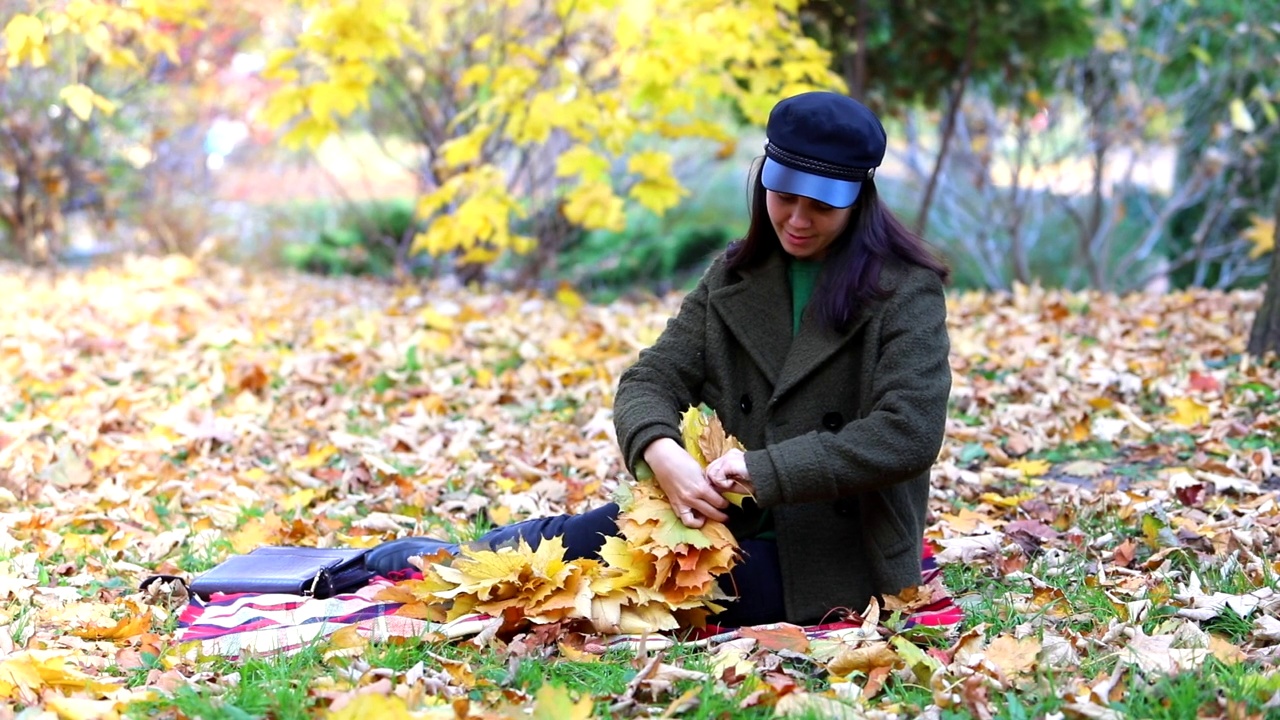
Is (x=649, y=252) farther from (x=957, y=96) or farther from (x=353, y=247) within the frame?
(x=957, y=96)

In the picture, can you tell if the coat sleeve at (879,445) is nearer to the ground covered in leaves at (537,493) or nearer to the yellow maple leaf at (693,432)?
the yellow maple leaf at (693,432)

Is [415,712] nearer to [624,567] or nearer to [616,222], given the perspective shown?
[624,567]

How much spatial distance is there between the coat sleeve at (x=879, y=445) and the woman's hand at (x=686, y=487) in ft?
0.38

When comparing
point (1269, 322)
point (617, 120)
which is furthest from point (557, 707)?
point (617, 120)

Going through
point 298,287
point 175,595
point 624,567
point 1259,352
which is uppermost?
point 624,567

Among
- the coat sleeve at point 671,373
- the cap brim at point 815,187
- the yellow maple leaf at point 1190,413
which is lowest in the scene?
the yellow maple leaf at point 1190,413

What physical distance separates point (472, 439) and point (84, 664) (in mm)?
1955

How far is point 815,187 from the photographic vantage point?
235 cm

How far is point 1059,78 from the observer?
8.88 meters

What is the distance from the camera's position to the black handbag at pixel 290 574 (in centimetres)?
269

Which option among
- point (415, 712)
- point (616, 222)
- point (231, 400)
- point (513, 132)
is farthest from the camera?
point (616, 222)

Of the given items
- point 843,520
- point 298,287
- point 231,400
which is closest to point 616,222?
point 231,400

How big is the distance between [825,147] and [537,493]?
5.46 ft

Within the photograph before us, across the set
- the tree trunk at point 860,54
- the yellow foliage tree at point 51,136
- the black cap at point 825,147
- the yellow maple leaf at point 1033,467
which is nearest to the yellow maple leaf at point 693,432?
the black cap at point 825,147
